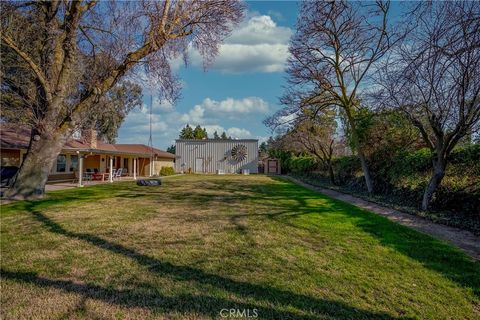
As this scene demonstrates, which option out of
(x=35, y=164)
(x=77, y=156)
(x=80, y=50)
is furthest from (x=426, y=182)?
(x=77, y=156)

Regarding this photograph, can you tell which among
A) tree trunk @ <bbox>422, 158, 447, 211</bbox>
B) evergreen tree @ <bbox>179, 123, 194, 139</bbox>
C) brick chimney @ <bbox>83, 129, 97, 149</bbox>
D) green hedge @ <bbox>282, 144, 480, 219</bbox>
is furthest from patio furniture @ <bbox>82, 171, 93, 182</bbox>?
evergreen tree @ <bbox>179, 123, 194, 139</bbox>

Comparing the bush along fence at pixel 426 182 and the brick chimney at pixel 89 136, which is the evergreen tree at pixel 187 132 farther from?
the bush along fence at pixel 426 182

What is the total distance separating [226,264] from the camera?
3609mm

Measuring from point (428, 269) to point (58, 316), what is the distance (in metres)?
4.05

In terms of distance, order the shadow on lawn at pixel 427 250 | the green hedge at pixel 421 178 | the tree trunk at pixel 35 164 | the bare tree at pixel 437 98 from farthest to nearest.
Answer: the tree trunk at pixel 35 164
the green hedge at pixel 421 178
the bare tree at pixel 437 98
the shadow on lawn at pixel 427 250

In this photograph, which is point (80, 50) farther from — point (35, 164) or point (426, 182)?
point (426, 182)

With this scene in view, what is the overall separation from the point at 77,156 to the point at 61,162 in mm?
1285

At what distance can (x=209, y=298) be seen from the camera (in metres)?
2.70

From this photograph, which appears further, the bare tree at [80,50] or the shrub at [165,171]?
the shrub at [165,171]

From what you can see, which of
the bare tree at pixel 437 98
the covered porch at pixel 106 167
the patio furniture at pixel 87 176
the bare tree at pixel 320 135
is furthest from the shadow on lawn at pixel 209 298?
the patio furniture at pixel 87 176

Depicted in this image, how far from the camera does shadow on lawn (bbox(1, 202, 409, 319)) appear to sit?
2447 mm

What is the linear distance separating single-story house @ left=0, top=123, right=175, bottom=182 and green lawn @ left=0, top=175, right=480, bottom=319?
413 inches

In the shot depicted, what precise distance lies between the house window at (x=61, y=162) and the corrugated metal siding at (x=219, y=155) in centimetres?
1569

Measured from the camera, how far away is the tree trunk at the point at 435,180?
7602 millimetres
